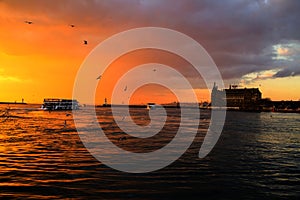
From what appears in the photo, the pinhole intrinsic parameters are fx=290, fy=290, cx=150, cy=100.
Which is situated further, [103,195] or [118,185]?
[118,185]

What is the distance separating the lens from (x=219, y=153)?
27734 millimetres

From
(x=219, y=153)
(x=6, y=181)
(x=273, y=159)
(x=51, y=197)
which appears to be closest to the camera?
(x=51, y=197)

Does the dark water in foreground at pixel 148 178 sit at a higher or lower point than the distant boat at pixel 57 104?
lower

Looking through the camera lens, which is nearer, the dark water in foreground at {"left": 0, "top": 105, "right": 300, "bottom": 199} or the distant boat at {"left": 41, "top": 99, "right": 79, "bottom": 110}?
the dark water in foreground at {"left": 0, "top": 105, "right": 300, "bottom": 199}

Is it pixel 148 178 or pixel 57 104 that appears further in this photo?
pixel 57 104

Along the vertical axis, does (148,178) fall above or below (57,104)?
below

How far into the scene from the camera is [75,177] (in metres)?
16.7

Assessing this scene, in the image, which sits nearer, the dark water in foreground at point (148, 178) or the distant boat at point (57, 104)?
the dark water in foreground at point (148, 178)

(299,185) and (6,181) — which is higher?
(6,181)

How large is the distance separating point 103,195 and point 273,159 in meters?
17.8

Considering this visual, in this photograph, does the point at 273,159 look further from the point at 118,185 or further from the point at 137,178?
the point at 118,185

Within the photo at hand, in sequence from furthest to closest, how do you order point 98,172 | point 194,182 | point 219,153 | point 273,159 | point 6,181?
point 219,153 < point 273,159 < point 98,172 < point 194,182 < point 6,181

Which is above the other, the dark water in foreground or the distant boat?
the distant boat

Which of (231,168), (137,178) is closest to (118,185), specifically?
(137,178)
